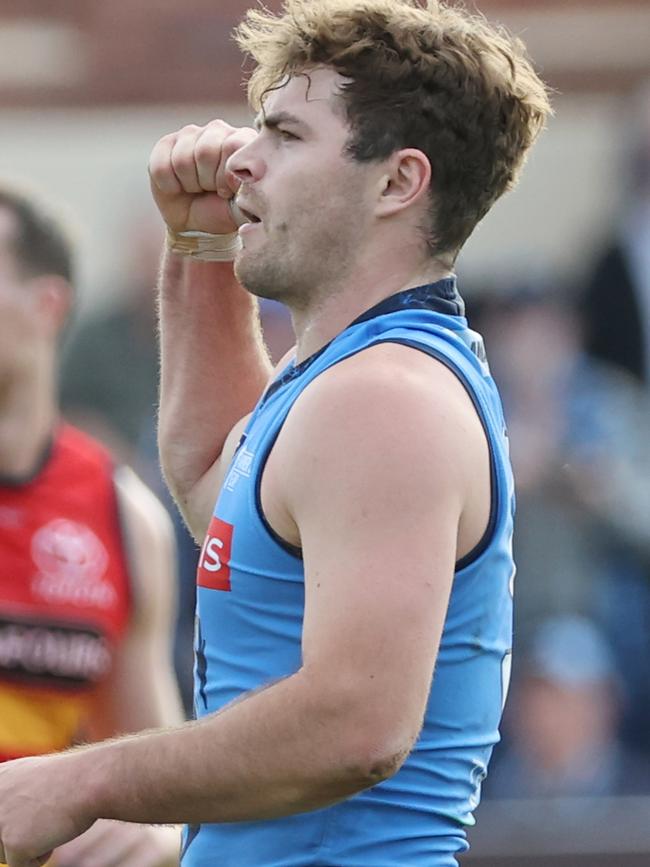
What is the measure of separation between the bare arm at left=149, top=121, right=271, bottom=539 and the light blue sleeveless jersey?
1.82 ft

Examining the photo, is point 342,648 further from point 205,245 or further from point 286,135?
point 205,245

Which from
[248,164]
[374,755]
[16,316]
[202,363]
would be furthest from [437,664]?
[16,316]

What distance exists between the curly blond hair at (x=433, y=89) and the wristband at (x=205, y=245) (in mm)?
461

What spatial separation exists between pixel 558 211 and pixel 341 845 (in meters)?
6.51

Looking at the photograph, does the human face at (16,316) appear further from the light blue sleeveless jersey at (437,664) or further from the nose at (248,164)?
the light blue sleeveless jersey at (437,664)

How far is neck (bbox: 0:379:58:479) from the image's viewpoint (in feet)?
14.6

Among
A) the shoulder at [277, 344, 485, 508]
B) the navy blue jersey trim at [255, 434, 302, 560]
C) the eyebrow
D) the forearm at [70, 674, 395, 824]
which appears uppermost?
the eyebrow

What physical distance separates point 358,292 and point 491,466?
37 cm

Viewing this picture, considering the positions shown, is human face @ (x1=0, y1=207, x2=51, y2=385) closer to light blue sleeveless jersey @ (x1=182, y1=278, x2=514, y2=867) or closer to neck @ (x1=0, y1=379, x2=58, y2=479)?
neck @ (x1=0, y1=379, x2=58, y2=479)

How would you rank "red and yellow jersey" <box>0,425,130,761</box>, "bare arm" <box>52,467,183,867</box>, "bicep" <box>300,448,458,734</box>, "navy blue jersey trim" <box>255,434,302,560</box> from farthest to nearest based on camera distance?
"bare arm" <box>52,467,183,867</box>, "red and yellow jersey" <box>0,425,130,761</box>, "navy blue jersey trim" <box>255,434,302,560</box>, "bicep" <box>300,448,458,734</box>

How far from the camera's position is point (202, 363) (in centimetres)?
320

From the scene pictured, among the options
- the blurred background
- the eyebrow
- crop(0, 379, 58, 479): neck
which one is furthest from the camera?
the blurred background

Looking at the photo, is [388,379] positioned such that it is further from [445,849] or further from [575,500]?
[575,500]

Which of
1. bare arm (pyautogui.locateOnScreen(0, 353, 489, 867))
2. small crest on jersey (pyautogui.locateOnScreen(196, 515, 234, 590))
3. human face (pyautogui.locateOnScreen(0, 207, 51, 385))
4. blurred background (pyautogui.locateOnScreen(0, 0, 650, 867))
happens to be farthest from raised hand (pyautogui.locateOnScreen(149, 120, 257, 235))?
blurred background (pyautogui.locateOnScreen(0, 0, 650, 867))
